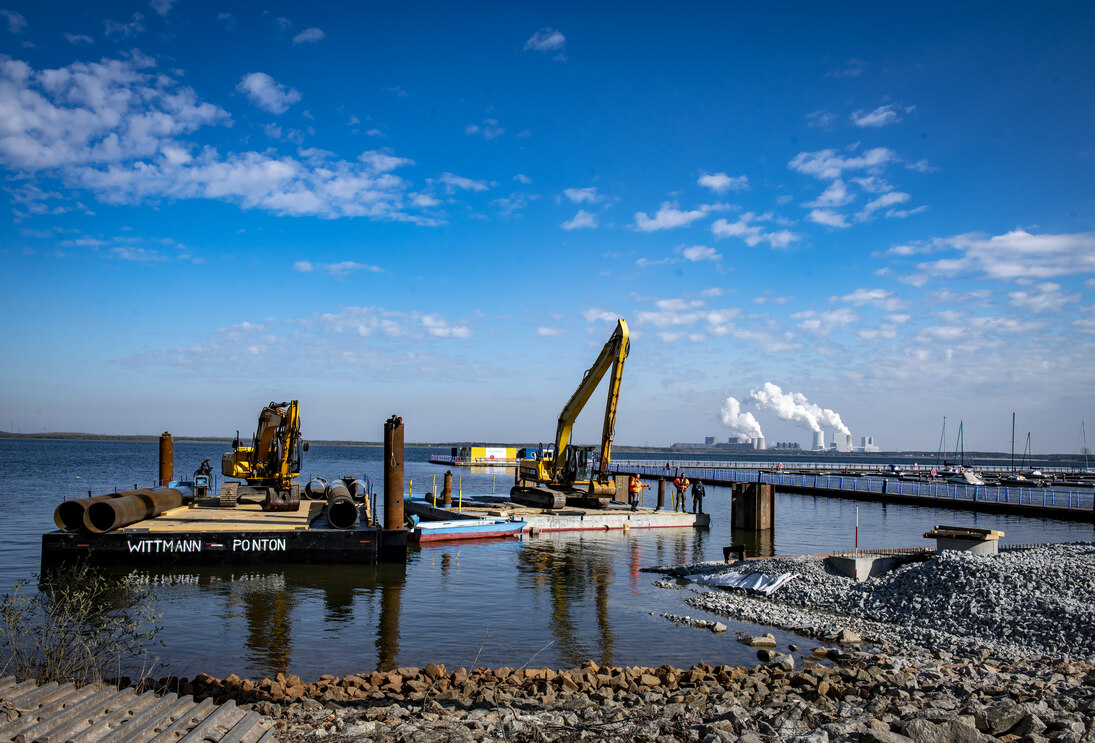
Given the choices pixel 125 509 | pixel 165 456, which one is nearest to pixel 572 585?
pixel 125 509

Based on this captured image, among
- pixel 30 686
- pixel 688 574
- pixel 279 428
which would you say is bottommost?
pixel 688 574

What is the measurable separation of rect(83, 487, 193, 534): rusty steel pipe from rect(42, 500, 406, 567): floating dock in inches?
8.8

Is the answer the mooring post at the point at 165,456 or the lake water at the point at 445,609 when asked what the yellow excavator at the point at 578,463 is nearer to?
the lake water at the point at 445,609

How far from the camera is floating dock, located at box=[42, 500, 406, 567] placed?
2070 centimetres

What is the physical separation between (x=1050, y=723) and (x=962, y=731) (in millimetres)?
1540

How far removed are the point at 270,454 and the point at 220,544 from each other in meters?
10.3

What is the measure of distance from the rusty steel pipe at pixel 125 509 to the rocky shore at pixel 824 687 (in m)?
11.2

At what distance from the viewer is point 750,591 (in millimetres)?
19984

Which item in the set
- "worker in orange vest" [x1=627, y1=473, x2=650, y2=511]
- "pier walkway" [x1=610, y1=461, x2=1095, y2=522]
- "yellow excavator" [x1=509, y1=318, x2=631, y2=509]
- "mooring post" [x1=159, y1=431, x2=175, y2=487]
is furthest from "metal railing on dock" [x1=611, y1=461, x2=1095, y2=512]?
"mooring post" [x1=159, y1=431, x2=175, y2=487]

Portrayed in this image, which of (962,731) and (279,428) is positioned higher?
(279,428)

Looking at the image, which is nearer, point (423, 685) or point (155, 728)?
point (155, 728)

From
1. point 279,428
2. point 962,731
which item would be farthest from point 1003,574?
point 279,428

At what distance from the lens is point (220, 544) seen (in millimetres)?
21359

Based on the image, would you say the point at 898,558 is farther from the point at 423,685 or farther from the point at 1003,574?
the point at 423,685
